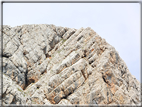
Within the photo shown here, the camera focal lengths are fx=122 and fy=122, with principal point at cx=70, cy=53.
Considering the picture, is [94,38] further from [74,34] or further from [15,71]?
[15,71]

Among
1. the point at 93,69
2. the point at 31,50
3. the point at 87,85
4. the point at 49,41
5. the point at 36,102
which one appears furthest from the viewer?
the point at 49,41

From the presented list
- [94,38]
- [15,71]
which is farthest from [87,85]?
[15,71]

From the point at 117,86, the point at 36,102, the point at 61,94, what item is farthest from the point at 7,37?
the point at 117,86

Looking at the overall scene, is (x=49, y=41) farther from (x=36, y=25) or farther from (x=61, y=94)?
(x=61, y=94)

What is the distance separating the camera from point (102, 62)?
59594 mm

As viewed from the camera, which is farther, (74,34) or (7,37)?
(74,34)

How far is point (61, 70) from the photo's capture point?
194 ft

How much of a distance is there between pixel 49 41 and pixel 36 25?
1276 centimetres

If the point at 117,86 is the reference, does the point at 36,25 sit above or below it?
above

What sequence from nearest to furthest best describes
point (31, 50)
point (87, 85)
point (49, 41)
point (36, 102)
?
1. point (36, 102)
2. point (87, 85)
3. point (31, 50)
4. point (49, 41)

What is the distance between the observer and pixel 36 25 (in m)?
75.0

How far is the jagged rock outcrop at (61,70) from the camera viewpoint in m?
51.1

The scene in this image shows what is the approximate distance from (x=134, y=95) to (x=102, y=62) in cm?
2099

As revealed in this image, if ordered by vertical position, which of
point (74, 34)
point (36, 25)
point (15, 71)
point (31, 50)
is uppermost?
point (36, 25)
